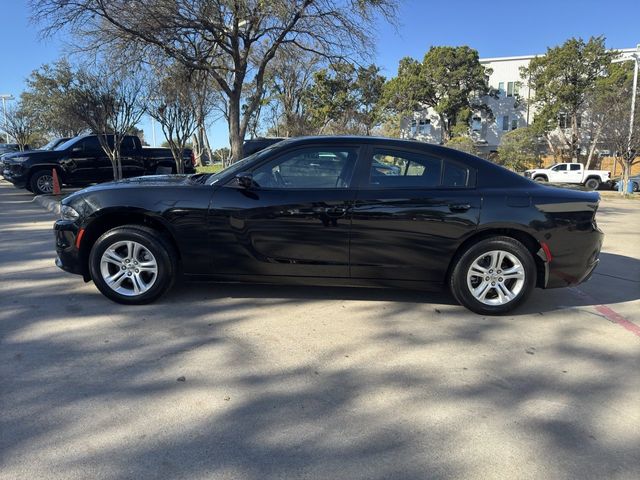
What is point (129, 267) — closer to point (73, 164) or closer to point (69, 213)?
point (69, 213)

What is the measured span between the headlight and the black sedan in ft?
0.06

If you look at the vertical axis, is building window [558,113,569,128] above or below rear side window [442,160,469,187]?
above

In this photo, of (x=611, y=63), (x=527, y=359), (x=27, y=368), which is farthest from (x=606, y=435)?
(x=611, y=63)

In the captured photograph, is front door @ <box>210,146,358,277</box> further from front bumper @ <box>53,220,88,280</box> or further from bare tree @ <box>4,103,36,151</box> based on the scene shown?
bare tree @ <box>4,103,36,151</box>

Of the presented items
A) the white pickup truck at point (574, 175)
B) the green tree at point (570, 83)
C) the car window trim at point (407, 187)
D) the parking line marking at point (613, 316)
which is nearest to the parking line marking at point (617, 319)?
the parking line marking at point (613, 316)

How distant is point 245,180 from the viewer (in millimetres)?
4258

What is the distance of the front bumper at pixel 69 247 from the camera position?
14.6ft

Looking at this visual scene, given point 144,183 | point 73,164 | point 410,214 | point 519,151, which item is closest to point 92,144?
point 73,164

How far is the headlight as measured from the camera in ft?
14.6

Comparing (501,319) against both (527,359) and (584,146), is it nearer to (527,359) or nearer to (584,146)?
(527,359)

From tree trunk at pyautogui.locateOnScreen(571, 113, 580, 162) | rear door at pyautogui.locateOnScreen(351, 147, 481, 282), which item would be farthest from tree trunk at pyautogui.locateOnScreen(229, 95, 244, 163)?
tree trunk at pyautogui.locateOnScreen(571, 113, 580, 162)

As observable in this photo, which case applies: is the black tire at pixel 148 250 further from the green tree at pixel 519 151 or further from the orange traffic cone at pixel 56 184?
the green tree at pixel 519 151

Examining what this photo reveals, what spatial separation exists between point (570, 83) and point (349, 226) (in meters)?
44.1

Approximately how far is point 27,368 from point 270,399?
1730 mm
